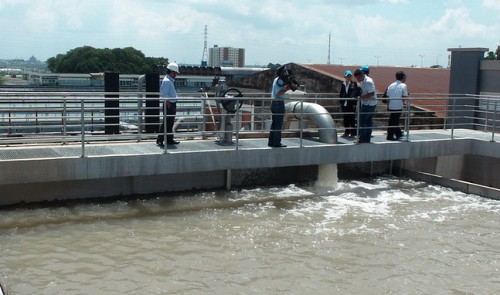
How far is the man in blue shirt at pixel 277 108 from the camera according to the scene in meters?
11.1

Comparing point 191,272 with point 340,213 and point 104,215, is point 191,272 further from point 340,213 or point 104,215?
point 340,213

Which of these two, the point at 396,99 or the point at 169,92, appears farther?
the point at 396,99

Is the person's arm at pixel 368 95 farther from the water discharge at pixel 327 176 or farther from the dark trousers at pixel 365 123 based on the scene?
the water discharge at pixel 327 176

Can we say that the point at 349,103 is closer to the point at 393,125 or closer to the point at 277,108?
the point at 393,125

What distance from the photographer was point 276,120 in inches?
448

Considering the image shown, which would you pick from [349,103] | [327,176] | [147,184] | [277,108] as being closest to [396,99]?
[349,103]

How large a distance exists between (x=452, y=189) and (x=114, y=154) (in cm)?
695

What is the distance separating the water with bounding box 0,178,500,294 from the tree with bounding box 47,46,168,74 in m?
41.0

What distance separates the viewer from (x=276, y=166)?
11305mm

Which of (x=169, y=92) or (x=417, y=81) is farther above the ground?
(x=417, y=81)

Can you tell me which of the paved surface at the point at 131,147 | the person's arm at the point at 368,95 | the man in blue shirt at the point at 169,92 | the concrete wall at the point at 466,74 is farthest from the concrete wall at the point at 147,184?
the concrete wall at the point at 466,74

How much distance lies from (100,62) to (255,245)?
48.1 meters

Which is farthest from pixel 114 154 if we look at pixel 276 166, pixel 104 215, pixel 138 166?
pixel 276 166

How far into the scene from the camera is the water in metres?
6.79
